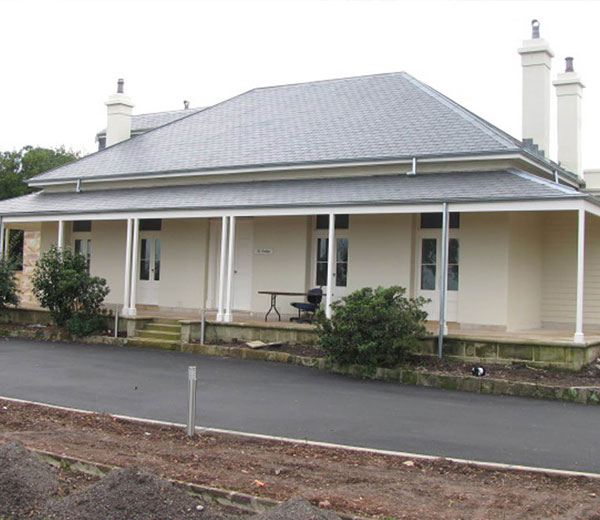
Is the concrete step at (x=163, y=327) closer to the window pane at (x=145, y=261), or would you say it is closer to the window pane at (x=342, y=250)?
the window pane at (x=145, y=261)

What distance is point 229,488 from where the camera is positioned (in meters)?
5.82

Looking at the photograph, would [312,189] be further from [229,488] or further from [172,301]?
[229,488]

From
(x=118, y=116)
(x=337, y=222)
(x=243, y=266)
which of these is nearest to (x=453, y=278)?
(x=337, y=222)

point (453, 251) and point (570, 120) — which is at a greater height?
point (570, 120)

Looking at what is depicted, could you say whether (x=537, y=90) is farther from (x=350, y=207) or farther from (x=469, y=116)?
(x=350, y=207)

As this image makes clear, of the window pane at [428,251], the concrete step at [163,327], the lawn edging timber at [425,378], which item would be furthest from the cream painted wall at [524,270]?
the concrete step at [163,327]

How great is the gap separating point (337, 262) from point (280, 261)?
1627 mm

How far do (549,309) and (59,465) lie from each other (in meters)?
13.6

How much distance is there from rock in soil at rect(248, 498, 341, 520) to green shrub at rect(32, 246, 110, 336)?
1361 cm

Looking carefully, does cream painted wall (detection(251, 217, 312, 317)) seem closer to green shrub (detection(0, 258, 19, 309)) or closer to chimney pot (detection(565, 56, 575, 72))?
green shrub (detection(0, 258, 19, 309))

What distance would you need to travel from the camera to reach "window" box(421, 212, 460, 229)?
1625 centimetres

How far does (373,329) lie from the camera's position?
12570 mm

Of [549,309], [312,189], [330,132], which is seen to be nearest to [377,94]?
[330,132]

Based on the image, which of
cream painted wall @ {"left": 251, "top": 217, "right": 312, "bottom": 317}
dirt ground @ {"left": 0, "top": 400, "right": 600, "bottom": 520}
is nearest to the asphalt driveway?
dirt ground @ {"left": 0, "top": 400, "right": 600, "bottom": 520}
